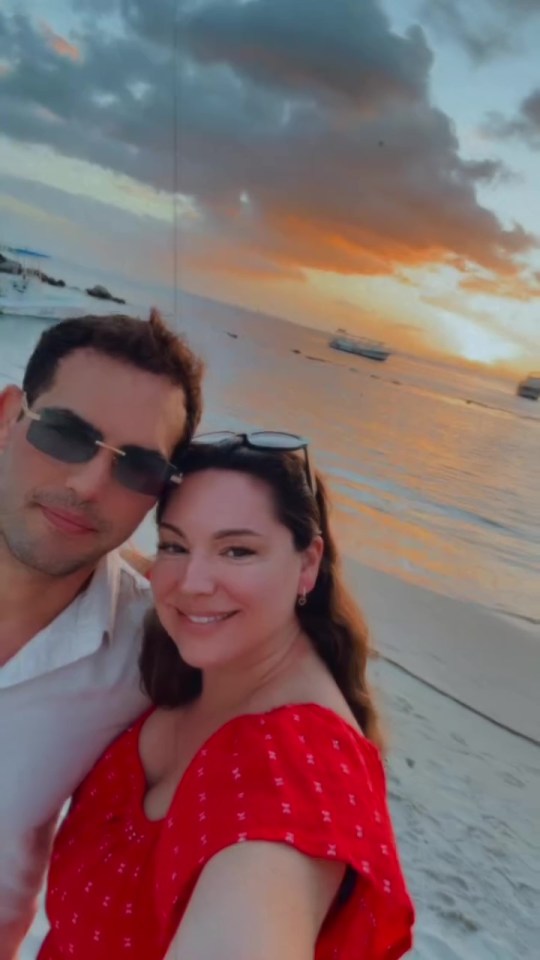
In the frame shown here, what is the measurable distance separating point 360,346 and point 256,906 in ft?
3.10

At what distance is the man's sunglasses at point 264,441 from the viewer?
0.88m

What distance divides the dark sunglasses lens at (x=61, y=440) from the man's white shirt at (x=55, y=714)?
20 centimetres

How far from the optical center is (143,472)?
0.93 metres

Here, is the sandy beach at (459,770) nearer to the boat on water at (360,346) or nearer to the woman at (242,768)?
the boat on water at (360,346)

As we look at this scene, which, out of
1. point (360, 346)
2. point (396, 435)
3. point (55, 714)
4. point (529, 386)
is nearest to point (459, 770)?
point (396, 435)

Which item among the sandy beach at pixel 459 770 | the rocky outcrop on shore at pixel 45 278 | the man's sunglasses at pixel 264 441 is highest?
the rocky outcrop on shore at pixel 45 278

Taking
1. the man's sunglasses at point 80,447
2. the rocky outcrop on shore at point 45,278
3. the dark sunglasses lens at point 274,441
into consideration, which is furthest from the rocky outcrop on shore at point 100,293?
the dark sunglasses lens at point 274,441

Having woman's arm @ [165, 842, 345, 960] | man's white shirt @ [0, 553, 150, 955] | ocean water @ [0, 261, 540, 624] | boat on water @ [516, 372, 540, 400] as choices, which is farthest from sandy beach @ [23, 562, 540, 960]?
woman's arm @ [165, 842, 345, 960]

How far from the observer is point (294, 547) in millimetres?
875

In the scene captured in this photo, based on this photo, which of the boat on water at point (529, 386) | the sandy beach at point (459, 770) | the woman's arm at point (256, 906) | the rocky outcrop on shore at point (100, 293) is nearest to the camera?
the woman's arm at point (256, 906)

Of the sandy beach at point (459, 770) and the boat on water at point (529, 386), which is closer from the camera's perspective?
the boat on water at point (529, 386)

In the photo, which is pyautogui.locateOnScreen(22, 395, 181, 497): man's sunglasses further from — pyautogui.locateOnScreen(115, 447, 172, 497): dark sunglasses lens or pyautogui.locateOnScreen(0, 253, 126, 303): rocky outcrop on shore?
pyautogui.locateOnScreen(0, 253, 126, 303): rocky outcrop on shore

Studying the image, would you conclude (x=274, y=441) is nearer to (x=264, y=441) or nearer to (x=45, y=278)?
(x=264, y=441)

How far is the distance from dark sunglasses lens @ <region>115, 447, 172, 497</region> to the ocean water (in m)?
0.09
